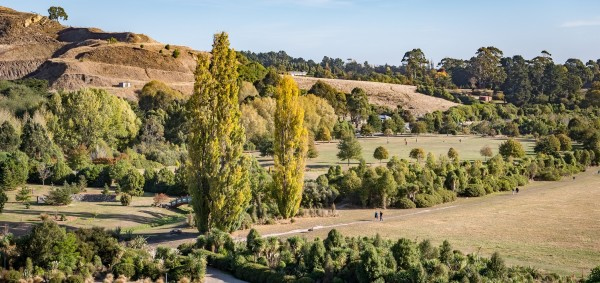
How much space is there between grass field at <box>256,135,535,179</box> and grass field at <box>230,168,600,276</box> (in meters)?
16.0

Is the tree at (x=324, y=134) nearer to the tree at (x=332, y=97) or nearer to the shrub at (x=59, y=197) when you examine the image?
the tree at (x=332, y=97)

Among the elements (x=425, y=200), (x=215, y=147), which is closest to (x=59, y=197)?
(x=215, y=147)

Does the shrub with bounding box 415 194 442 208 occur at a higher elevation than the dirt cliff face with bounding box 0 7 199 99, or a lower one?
lower

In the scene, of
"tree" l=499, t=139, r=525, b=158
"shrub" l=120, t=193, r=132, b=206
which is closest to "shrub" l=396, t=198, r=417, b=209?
"shrub" l=120, t=193, r=132, b=206

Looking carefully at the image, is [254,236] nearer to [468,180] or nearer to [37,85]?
[468,180]

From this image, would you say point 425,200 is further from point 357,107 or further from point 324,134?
point 357,107

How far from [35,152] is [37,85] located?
41.5 m

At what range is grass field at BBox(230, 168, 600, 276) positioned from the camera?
86.2 feet

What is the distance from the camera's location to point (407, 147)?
73000 millimetres

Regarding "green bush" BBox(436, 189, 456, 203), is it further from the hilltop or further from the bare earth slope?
the bare earth slope

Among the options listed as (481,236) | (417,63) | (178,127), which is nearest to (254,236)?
(481,236)

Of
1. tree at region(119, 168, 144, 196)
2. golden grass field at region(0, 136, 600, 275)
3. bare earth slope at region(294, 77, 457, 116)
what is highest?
bare earth slope at region(294, 77, 457, 116)

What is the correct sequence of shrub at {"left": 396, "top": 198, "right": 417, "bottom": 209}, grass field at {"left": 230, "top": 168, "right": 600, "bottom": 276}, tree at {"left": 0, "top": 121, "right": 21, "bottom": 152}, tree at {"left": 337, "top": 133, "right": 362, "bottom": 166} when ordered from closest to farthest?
1. grass field at {"left": 230, "top": 168, "right": 600, "bottom": 276}
2. shrub at {"left": 396, "top": 198, "right": 417, "bottom": 209}
3. tree at {"left": 0, "top": 121, "right": 21, "bottom": 152}
4. tree at {"left": 337, "top": 133, "right": 362, "bottom": 166}

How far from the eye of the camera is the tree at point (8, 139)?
49531mm
